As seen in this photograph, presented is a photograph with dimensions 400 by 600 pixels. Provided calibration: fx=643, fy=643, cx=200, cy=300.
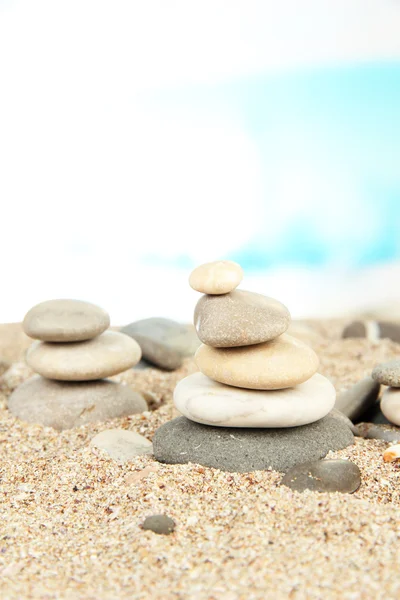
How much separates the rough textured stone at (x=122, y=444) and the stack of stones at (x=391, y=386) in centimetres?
126

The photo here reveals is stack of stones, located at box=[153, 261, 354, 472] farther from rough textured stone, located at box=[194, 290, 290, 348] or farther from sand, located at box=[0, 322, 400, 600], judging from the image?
sand, located at box=[0, 322, 400, 600]

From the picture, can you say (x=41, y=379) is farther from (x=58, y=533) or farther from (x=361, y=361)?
(x=361, y=361)

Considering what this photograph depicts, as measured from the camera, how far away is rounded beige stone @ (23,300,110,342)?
377cm

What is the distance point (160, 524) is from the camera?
7.59 ft

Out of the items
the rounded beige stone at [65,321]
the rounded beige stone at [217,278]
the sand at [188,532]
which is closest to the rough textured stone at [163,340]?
the rounded beige stone at [65,321]

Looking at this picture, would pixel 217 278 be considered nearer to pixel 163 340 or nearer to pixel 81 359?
pixel 81 359

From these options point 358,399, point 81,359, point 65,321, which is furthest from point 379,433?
point 65,321

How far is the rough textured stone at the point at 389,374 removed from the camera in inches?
131

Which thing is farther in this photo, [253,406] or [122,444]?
[122,444]

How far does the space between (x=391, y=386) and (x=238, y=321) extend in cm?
106

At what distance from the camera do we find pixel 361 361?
203 inches

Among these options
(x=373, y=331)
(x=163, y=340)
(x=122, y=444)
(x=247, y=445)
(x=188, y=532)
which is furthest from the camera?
(x=373, y=331)

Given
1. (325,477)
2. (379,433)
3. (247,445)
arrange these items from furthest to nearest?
(379,433) → (247,445) → (325,477)

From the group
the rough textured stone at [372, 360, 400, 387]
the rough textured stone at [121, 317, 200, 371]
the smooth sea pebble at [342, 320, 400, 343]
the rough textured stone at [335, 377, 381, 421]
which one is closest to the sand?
the rough textured stone at [372, 360, 400, 387]
